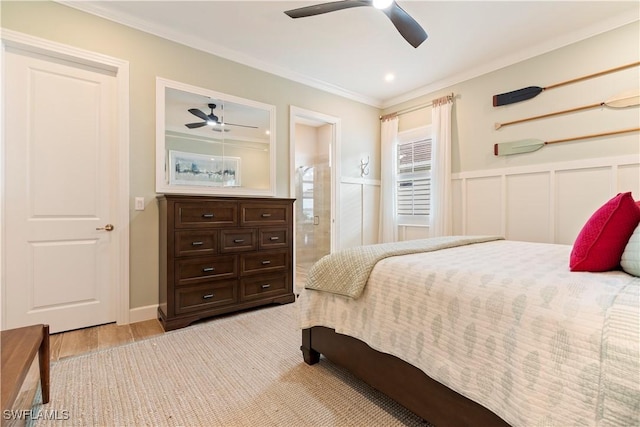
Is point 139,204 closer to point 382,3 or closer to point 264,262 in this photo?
point 264,262

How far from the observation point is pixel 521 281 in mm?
1076

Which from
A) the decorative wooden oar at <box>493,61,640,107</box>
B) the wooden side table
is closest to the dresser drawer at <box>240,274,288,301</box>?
the wooden side table

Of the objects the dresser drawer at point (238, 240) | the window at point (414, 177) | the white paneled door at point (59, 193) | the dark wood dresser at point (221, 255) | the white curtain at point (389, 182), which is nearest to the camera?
the white paneled door at point (59, 193)

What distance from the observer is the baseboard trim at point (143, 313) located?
8.50ft

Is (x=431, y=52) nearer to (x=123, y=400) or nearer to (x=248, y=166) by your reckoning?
(x=248, y=166)

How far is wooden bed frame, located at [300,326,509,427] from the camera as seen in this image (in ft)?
3.57

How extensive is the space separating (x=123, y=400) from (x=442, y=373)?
5.23 feet

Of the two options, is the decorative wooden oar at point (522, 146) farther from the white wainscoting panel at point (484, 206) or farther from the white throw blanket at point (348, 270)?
the white throw blanket at point (348, 270)

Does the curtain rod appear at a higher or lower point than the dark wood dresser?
higher

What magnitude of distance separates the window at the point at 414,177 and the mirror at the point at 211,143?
6.78ft

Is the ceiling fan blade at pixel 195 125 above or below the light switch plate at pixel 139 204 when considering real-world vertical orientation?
above

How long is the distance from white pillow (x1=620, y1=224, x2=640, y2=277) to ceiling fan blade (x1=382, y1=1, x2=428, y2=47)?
6.18 ft

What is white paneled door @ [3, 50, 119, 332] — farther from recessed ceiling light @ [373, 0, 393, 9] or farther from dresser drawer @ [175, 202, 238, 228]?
recessed ceiling light @ [373, 0, 393, 9]

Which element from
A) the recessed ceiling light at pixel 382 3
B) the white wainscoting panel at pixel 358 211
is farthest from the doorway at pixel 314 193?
the recessed ceiling light at pixel 382 3
